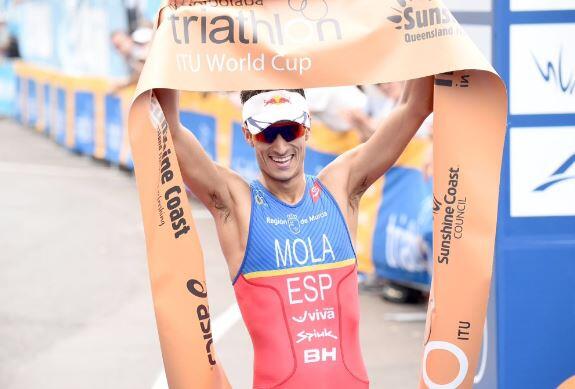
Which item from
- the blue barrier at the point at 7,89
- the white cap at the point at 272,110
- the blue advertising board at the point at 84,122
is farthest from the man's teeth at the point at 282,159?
the blue barrier at the point at 7,89

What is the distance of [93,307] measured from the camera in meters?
10.7

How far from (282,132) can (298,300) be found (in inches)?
25.5

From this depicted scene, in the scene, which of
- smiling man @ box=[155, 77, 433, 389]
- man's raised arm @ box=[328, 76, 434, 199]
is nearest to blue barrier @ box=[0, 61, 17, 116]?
man's raised arm @ box=[328, 76, 434, 199]

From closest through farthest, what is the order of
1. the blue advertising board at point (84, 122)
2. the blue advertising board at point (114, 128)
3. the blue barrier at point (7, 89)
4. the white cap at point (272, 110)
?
the white cap at point (272, 110), the blue advertising board at point (114, 128), the blue advertising board at point (84, 122), the blue barrier at point (7, 89)

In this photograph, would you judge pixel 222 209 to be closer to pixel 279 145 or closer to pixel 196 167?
pixel 196 167

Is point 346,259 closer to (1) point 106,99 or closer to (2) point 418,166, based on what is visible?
(2) point 418,166

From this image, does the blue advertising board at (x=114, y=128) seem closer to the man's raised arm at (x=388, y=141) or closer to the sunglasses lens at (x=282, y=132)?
the man's raised arm at (x=388, y=141)

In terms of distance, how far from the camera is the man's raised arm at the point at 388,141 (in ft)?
16.0

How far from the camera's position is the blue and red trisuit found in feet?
15.3

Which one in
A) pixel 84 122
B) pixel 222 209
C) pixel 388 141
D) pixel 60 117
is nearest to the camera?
pixel 222 209

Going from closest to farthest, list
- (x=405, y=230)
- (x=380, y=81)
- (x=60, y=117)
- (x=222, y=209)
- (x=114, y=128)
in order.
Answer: (x=380, y=81)
(x=222, y=209)
(x=405, y=230)
(x=114, y=128)
(x=60, y=117)

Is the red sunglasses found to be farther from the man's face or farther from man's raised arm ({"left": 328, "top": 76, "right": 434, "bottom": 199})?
man's raised arm ({"left": 328, "top": 76, "right": 434, "bottom": 199})

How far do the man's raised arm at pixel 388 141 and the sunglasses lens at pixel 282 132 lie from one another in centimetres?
37

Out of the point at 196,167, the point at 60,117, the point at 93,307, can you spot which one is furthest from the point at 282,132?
the point at 60,117
